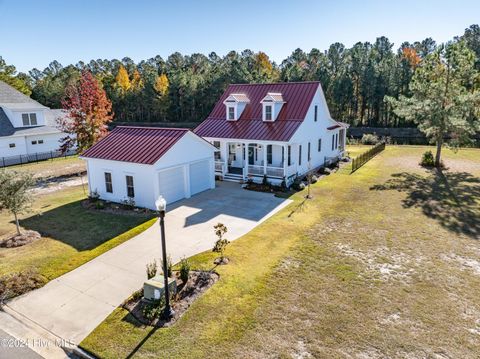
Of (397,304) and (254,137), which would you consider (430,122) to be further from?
(397,304)

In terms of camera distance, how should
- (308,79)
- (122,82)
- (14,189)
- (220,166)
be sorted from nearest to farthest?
(14,189), (220,166), (308,79), (122,82)

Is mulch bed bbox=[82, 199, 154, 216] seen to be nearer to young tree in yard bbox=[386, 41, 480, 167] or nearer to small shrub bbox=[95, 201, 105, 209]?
small shrub bbox=[95, 201, 105, 209]

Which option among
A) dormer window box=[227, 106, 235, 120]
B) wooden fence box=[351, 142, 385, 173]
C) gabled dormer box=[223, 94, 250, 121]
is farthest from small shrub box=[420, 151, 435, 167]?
dormer window box=[227, 106, 235, 120]

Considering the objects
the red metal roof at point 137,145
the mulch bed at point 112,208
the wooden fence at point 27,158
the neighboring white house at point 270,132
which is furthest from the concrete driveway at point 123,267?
the wooden fence at point 27,158

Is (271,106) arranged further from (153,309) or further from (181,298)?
(153,309)

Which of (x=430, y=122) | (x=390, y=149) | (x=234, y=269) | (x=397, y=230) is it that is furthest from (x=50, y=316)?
(x=390, y=149)

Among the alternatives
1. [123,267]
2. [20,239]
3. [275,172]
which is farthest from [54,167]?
[123,267]

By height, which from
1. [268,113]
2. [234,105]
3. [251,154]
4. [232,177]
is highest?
[234,105]
